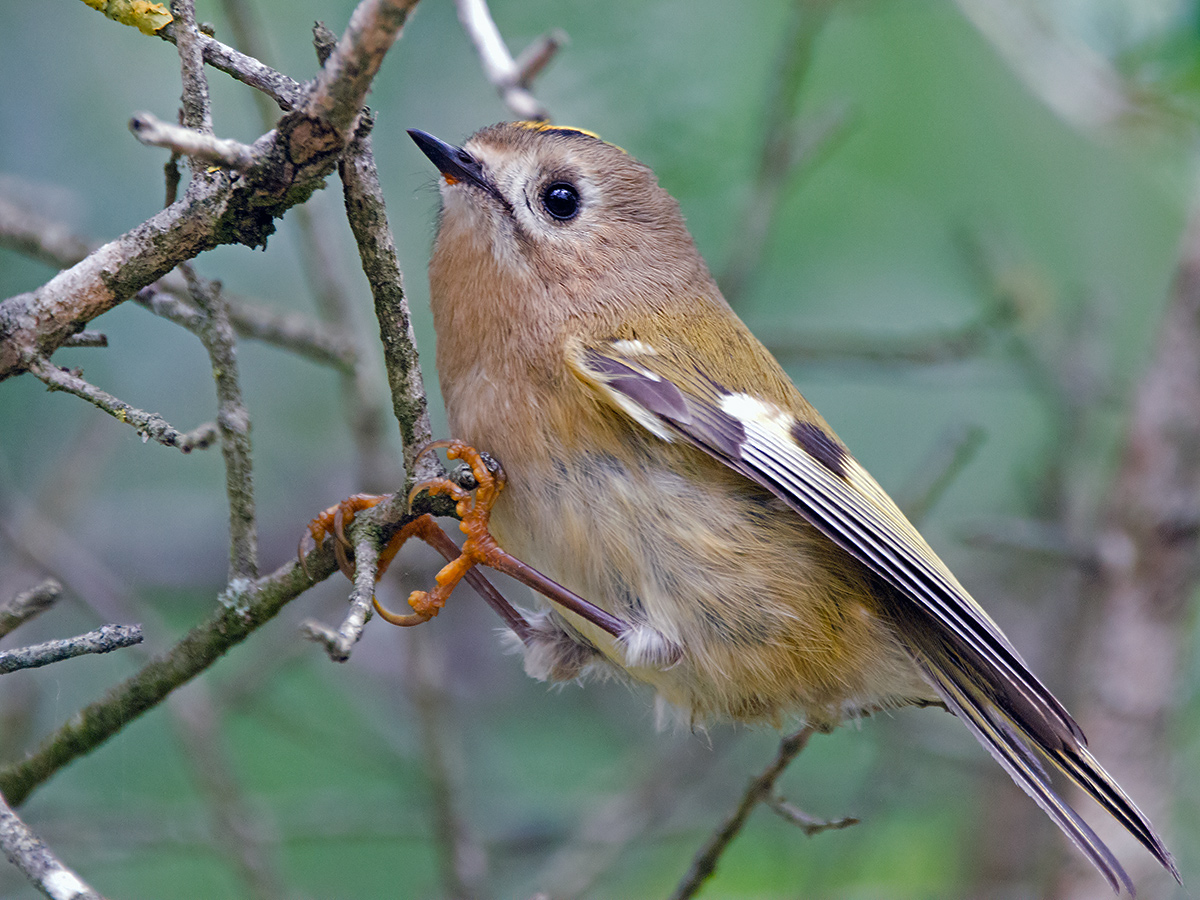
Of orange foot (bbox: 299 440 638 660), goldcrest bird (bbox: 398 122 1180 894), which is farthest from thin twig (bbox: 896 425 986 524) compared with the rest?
orange foot (bbox: 299 440 638 660)

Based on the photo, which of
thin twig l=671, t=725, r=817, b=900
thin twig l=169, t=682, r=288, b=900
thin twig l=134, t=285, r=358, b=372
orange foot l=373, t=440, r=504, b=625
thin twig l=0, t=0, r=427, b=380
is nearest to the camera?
thin twig l=0, t=0, r=427, b=380

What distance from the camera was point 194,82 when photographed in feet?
4.22

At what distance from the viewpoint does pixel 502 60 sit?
2246 mm

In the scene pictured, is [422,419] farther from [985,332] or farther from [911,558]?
[985,332]

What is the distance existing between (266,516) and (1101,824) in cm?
265

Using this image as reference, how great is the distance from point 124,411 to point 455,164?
1041mm

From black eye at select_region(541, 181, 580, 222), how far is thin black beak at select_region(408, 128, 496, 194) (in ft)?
0.40

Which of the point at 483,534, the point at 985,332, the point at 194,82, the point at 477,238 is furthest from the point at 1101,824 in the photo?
the point at 194,82

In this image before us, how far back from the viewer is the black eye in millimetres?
2174

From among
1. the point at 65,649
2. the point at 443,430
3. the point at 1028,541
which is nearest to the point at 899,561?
the point at 1028,541

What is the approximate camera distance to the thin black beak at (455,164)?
6.75ft

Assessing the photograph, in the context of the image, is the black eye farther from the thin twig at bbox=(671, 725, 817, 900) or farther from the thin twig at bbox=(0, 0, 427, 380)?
the thin twig at bbox=(671, 725, 817, 900)

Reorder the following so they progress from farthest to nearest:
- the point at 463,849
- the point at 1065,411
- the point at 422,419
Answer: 1. the point at 1065,411
2. the point at 463,849
3. the point at 422,419

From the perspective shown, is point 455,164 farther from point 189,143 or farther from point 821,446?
point 189,143
